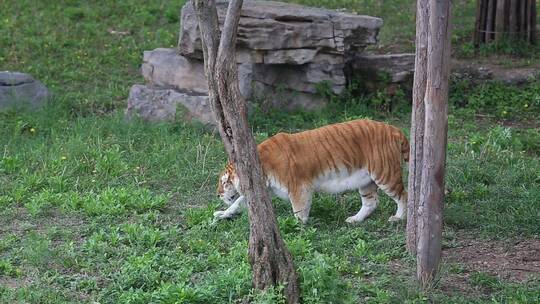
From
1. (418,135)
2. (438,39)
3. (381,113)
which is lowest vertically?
(381,113)

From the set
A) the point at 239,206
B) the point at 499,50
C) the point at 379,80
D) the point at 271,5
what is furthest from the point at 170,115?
the point at 499,50

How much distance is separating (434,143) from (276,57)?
487 centimetres

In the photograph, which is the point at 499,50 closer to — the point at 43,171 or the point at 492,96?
the point at 492,96

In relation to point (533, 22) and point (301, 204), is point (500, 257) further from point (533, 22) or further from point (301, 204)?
point (533, 22)

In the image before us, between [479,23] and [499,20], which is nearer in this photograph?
[499,20]

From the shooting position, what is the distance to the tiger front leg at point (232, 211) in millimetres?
7906

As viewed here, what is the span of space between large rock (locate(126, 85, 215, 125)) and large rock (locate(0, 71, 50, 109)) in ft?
3.63

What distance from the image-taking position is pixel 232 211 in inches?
312

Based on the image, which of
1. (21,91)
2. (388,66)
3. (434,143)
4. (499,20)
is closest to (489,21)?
(499,20)

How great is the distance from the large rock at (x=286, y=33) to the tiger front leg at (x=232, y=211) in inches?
136

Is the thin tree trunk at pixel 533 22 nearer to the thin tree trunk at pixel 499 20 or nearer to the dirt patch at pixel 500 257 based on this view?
the thin tree trunk at pixel 499 20

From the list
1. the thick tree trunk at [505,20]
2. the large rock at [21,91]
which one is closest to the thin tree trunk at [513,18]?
the thick tree trunk at [505,20]

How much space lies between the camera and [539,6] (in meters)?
15.6

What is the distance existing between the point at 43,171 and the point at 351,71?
4145 mm
